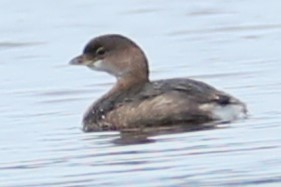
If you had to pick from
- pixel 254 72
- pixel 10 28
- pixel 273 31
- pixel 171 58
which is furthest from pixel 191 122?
pixel 10 28

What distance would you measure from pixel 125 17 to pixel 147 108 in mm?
8999

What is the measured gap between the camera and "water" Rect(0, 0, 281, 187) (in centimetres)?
1157

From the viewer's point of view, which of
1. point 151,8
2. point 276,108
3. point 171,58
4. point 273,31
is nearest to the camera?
point 276,108

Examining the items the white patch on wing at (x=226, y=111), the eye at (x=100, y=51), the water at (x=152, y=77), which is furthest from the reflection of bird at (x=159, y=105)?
the eye at (x=100, y=51)

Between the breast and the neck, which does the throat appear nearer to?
the neck

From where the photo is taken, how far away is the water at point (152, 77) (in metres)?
11.6

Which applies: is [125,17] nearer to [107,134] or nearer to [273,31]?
[273,31]

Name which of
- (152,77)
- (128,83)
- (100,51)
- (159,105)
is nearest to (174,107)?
(159,105)

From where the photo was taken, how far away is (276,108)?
14.5 meters

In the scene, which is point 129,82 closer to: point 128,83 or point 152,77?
point 128,83

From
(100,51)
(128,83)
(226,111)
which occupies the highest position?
(100,51)

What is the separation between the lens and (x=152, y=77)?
18.0 meters

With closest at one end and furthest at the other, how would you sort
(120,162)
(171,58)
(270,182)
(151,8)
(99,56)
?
(270,182), (120,162), (99,56), (171,58), (151,8)

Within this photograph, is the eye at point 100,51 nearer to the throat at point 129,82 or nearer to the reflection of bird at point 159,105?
the throat at point 129,82
